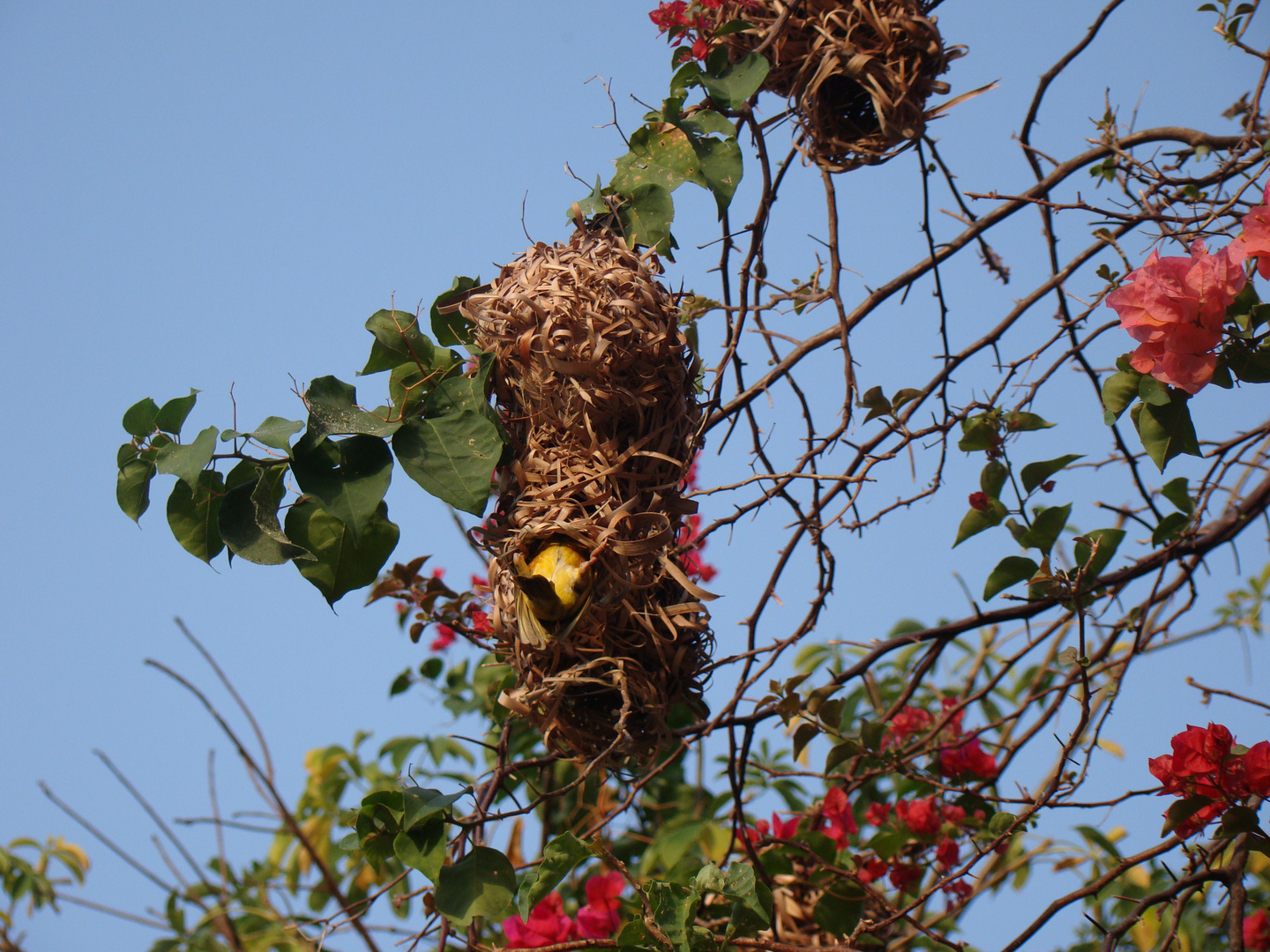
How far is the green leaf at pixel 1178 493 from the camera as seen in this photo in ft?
4.22

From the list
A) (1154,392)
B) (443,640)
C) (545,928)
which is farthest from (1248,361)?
(443,640)

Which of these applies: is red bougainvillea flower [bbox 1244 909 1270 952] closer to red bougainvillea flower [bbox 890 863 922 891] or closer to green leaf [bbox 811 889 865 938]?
red bougainvillea flower [bbox 890 863 922 891]

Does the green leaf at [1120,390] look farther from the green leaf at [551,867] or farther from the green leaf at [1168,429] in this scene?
the green leaf at [551,867]

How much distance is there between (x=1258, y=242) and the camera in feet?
3.55

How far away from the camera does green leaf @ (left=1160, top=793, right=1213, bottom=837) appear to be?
44.6 inches

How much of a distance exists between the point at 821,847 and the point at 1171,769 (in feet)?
1.71

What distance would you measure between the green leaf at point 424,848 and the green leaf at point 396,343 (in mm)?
523

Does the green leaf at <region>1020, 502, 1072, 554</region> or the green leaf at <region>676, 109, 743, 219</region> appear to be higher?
the green leaf at <region>676, 109, 743, 219</region>

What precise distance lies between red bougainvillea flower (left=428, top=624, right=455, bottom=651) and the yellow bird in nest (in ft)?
4.66

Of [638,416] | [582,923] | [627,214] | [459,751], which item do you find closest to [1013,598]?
[638,416]

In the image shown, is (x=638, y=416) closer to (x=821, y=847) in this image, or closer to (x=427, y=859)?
(x=427, y=859)

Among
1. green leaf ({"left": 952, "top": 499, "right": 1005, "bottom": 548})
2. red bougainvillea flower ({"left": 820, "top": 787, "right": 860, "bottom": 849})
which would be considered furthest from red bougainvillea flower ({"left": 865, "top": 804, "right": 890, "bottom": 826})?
green leaf ({"left": 952, "top": 499, "right": 1005, "bottom": 548})

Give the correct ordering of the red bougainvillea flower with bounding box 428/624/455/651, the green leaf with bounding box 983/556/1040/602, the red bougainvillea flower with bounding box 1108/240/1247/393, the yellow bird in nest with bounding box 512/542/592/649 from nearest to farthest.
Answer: the yellow bird in nest with bounding box 512/542/592/649, the red bougainvillea flower with bounding box 1108/240/1247/393, the green leaf with bounding box 983/556/1040/602, the red bougainvillea flower with bounding box 428/624/455/651

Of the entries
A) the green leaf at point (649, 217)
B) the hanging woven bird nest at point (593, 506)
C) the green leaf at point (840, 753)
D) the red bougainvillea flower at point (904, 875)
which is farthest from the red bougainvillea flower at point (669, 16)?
the red bougainvillea flower at point (904, 875)
